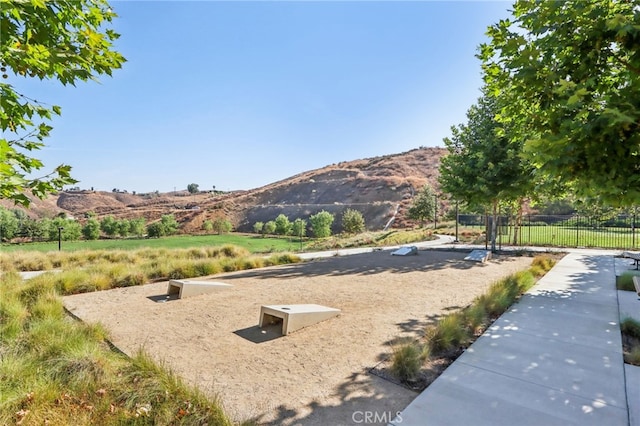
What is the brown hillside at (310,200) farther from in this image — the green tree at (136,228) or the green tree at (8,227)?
the green tree at (8,227)

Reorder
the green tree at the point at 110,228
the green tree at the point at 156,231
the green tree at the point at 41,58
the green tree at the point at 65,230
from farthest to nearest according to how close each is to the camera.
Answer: the green tree at the point at 156,231 → the green tree at the point at 110,228 → the green tree at the point at 65,230 → the green tree at the point at 41,58

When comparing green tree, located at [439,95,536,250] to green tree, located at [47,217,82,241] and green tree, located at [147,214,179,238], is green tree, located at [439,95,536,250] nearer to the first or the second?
green tree, located at [47,217,82,241]

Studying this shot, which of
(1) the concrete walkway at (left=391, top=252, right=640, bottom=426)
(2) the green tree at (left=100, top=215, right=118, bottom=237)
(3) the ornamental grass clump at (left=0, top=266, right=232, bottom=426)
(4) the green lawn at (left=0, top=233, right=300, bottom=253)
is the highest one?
(3) the ornamental grass clump at (left=0, top=266, right=232, bottom=426)

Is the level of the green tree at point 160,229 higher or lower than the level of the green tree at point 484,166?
lower

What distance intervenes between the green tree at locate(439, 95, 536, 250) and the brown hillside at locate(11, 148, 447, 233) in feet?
113

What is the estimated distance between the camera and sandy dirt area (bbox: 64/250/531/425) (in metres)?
3.21

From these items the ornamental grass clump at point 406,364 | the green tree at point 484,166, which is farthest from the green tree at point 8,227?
the ornamental grass clump at point 406,364

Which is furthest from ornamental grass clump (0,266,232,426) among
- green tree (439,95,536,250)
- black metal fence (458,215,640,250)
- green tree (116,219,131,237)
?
green tree (116,219,131,237)

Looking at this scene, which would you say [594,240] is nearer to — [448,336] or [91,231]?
[448,336]

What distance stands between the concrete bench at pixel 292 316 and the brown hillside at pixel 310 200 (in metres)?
44.5

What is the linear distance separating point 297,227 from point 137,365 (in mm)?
44505

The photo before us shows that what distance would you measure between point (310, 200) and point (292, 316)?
63.4 m

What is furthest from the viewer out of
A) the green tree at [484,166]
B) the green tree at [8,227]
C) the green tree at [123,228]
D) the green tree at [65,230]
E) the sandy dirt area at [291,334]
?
the green tree at [123,228]

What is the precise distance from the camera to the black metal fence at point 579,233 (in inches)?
672
